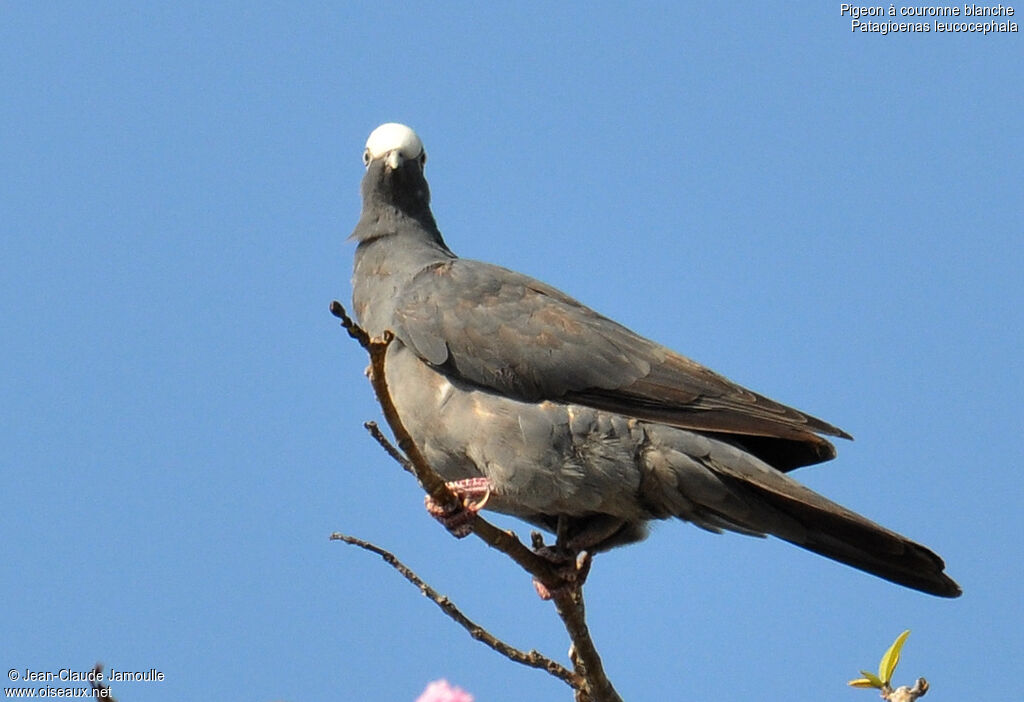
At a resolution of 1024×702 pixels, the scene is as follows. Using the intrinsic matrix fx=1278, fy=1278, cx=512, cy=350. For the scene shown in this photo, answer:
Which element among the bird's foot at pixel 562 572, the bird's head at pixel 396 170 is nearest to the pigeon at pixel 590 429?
the bird's foot at pixel 562 572

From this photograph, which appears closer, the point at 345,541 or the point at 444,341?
the point at 345,541

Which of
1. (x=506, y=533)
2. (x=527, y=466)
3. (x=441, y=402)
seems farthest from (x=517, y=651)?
(x=441, y=402)

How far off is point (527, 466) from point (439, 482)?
2.62 feet

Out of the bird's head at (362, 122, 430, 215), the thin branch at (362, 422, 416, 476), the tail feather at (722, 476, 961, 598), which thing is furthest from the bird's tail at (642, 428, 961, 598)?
the bird's head at (362, 122, 430, 215)

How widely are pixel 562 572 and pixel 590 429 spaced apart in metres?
0.73

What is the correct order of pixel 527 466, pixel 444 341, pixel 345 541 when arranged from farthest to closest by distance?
pixel 444 341
pixel 527 466
pixel 345 541

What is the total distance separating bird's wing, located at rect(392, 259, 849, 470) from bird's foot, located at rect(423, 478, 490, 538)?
1.50 feet

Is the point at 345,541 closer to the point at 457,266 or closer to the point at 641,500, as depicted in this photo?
the point at 641,500

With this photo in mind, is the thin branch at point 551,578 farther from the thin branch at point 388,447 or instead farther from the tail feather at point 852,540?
the tail feather at point 852,540

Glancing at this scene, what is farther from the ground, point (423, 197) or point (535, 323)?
point (423, 197)

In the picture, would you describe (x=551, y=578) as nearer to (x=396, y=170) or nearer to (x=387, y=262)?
(x=387, y=262)

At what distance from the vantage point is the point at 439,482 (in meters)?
4.65

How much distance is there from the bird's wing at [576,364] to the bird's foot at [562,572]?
0.71 metres

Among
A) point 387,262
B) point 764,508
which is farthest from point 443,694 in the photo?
point 387,262
